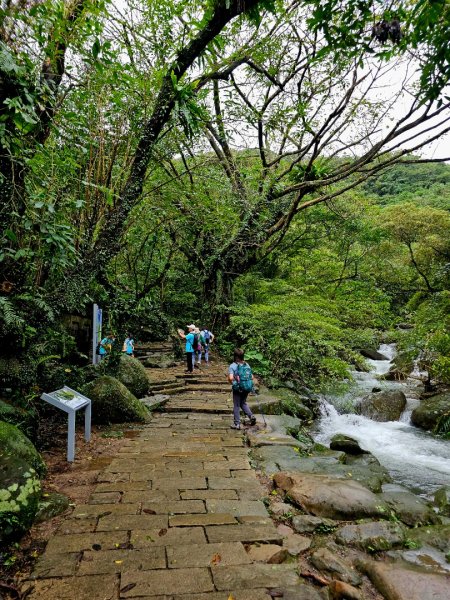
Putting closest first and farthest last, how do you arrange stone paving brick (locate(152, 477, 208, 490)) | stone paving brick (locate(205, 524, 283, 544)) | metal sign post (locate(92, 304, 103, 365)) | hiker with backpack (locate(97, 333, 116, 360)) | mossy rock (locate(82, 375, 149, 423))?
stone paving brick (locate(205, 524, 283, 544)) → stone paving brick (locate(152, 477, 208, 490)) → mossy rock (locate(82, 375, 149, 423)) → hiker with backpack (locate(97, 333, 116, 360)) → metal sign post (locate(92, 304, 103, 365))

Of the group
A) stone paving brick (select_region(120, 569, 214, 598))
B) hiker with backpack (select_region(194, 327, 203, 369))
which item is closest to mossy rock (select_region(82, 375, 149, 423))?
stone paving brick (select_region(120, 569, 214, 598))

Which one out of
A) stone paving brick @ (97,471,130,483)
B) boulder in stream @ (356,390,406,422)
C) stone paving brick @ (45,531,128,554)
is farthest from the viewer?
boulder in stream @ (356,390,406,422)

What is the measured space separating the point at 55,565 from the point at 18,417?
2316 mm

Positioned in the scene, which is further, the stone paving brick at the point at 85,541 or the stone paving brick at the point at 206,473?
the stone paving brick at the point at 206,473

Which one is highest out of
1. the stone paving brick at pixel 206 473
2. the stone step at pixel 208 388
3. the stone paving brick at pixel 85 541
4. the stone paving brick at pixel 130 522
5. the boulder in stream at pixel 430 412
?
the stone paving brick at pixel 85 541

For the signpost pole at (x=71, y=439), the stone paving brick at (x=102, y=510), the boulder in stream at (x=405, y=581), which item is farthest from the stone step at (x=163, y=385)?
the boulder in stream at (x=405, y=581)

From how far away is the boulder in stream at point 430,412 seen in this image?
9648 mm

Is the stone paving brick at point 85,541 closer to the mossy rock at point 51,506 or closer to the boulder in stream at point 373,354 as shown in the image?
the mossy rock at point 51,506

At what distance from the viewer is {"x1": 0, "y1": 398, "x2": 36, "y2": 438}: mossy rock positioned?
4520 millimetres

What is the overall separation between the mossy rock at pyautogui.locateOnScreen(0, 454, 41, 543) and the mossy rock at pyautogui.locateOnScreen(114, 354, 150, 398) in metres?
4.64

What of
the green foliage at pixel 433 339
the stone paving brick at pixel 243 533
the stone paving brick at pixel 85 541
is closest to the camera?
the stone paving brick at pixel 85 541

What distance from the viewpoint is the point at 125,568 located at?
283 cm

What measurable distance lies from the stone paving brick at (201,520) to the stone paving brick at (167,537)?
0.09 m

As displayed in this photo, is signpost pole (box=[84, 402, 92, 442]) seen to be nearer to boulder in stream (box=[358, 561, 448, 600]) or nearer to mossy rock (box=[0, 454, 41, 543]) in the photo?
mossy rock (box=[0, 454, 41, 543])
